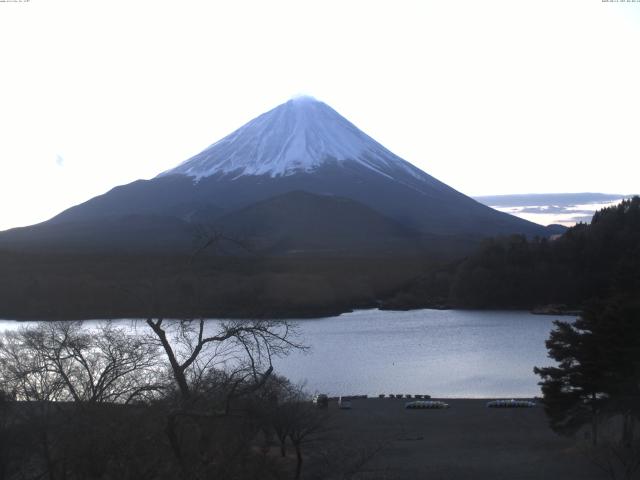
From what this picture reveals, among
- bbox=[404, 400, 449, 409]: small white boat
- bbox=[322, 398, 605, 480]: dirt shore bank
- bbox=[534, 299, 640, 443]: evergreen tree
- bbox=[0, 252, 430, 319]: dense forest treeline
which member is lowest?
bbox=[322, 398, 605, 480]: dirt shore bank

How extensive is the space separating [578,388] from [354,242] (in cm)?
3406

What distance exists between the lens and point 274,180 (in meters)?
59.6

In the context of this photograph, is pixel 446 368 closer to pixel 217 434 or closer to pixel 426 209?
pixel 217 434

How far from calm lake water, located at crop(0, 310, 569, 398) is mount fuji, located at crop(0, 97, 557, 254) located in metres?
10.6

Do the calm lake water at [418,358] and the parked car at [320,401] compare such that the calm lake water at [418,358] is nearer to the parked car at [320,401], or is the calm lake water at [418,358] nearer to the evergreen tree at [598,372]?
the parked car at [320,401]

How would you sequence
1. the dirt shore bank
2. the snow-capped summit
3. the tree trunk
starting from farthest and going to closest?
the snow-capped summit
the tree trunk
the dirt shore bank

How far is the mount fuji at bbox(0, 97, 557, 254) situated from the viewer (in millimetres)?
39844

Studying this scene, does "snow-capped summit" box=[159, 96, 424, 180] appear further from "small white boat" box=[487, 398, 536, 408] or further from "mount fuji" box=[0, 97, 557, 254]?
"small white boat" box=[487, 398, 536, 408]

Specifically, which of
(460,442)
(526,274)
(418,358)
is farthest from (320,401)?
(526,274)

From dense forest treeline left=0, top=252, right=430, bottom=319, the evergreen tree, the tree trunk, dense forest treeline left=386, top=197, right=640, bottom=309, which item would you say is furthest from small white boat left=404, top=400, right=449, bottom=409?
dense forest treeline left=386, top=197, right=640, bottom=309

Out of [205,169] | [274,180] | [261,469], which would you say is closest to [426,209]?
[274,180]

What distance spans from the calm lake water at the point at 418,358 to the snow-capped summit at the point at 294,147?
1543 inches

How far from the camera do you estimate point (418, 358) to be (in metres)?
16.5

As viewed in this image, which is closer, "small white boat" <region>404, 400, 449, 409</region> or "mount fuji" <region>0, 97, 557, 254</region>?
"small white boat" <region>404, 400, 449, 409</region>
